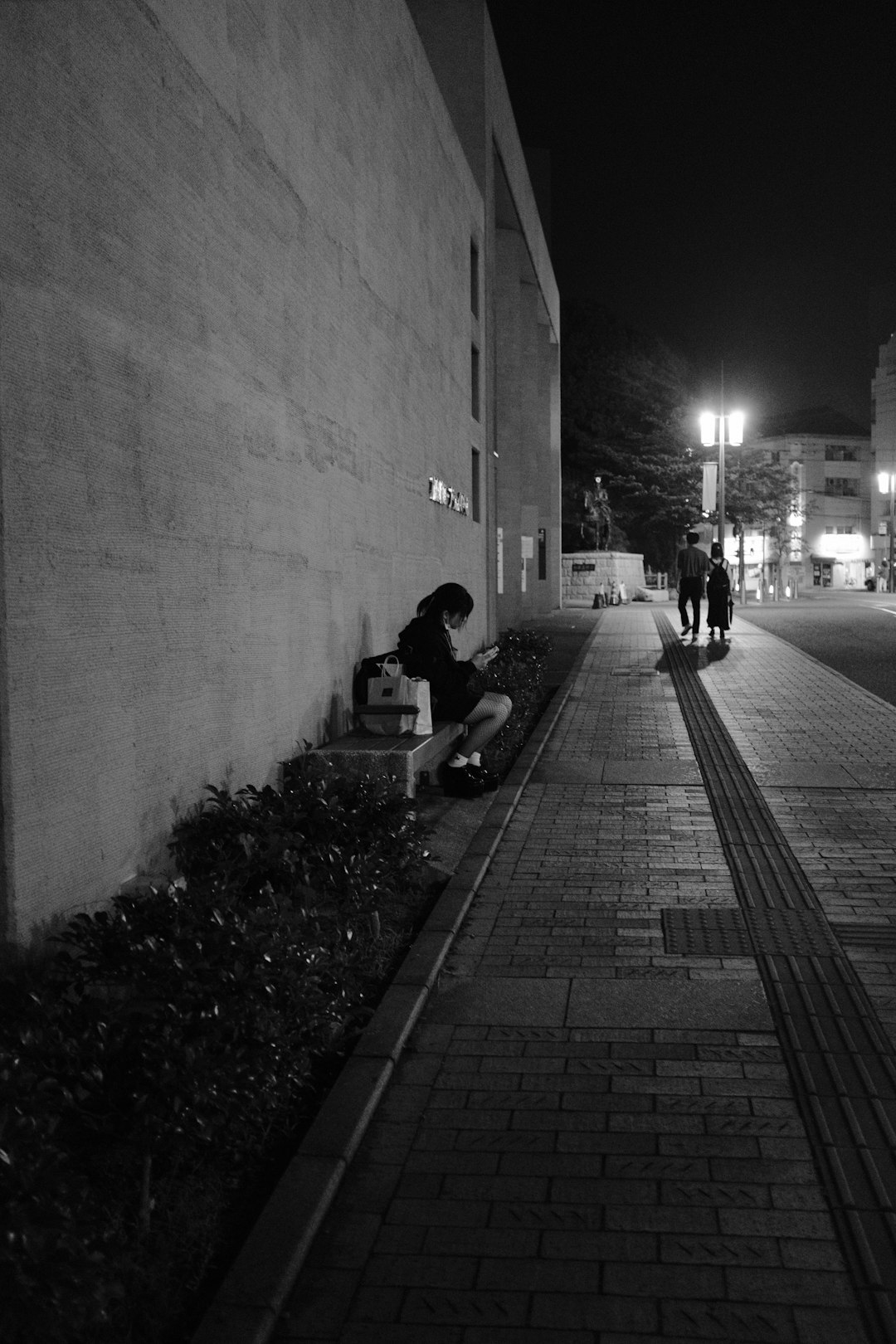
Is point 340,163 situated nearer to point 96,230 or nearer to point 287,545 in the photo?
point 287,545

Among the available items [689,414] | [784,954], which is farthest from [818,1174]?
[689,414]

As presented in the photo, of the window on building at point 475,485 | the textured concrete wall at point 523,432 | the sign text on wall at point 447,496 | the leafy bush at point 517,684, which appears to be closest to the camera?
the leafy bush at point 517,684

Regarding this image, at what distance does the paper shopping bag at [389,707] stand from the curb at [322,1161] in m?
2.18

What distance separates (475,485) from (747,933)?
44.6 ft

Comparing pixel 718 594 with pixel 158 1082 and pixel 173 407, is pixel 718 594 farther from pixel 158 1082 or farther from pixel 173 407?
pixel 158 1082

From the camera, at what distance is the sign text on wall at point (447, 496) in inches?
562

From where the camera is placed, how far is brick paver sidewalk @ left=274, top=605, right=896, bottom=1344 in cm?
318

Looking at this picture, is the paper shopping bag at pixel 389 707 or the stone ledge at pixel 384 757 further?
the paper shopping bag at pixel 389 707

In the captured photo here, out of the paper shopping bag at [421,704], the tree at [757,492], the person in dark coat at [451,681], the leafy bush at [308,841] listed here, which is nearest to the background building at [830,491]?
the tree at [757,492]

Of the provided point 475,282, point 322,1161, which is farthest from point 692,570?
point 322,1161

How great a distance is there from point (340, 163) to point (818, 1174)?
7.68 m

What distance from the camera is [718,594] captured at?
23.8 meters

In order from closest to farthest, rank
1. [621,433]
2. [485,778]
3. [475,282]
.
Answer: [485,778], [475,282], [621,433]

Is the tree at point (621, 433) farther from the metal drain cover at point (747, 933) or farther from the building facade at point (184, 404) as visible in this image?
the metal drain cover at point (747, 933)
